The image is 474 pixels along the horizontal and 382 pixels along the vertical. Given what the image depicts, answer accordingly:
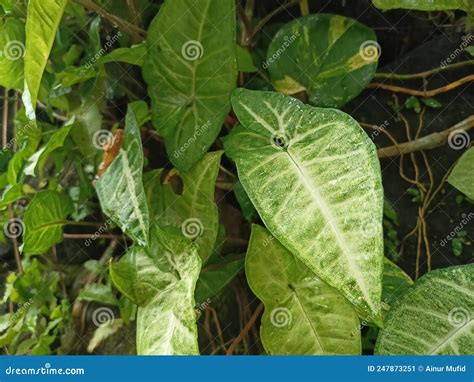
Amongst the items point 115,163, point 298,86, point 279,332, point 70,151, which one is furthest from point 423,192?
point 70,151

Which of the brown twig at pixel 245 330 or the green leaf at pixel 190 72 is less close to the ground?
the green leaf at pixel 190 72

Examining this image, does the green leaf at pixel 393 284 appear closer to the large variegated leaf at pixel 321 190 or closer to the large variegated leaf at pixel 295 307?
the large variegated leaf at pixel 295 307

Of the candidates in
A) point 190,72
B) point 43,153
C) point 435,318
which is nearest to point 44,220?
point 43,153

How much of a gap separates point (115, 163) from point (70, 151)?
0.40 metres

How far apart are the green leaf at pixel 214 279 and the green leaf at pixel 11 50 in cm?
71

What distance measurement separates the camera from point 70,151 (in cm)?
162

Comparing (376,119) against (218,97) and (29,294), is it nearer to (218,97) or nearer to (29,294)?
(218,97)

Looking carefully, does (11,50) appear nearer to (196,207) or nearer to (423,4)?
(196,207)

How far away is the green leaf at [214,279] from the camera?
135 centimetres

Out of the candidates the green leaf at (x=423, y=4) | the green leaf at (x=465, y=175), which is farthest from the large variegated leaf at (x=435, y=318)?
the green leaf at (x=423, y=4)

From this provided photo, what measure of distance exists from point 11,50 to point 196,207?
65 cm

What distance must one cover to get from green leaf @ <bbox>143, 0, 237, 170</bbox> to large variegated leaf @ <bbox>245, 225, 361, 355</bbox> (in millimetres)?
271

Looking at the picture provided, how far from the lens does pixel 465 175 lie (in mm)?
1269

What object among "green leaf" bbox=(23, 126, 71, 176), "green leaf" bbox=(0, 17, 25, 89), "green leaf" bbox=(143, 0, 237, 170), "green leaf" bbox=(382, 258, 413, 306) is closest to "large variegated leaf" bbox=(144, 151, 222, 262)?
"green leaf" bbox=(143, 0, 237, 170)
